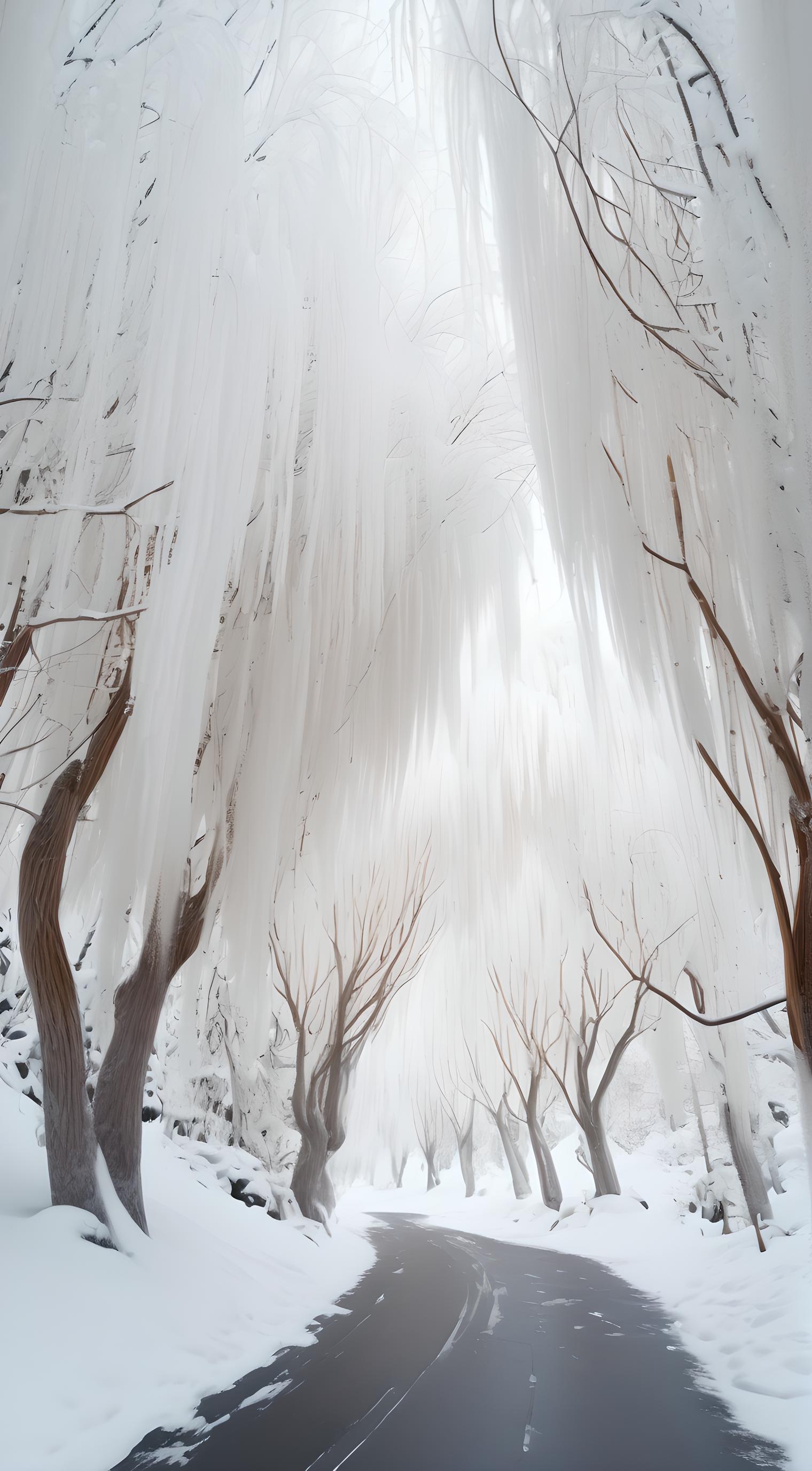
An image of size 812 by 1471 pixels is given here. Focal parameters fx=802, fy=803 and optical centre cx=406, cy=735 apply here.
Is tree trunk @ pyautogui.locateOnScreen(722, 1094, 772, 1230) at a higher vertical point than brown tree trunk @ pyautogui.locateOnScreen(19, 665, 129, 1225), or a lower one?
lower

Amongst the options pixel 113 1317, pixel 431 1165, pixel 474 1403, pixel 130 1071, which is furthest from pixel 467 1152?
pixel 113 1317

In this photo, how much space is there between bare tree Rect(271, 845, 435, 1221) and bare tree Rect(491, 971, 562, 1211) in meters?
2.68

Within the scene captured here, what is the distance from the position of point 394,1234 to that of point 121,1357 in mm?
9349

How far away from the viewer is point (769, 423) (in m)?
2.41

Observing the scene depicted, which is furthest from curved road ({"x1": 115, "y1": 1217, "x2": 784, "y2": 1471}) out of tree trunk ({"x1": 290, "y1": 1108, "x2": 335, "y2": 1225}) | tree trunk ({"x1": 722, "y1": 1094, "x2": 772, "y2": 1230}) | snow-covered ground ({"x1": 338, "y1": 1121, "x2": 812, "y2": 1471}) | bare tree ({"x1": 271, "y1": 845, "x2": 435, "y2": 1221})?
bare tree ({"x1": 271, "y1": 845, "x2": 435, "y2": 1221})

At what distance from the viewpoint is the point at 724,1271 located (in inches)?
215

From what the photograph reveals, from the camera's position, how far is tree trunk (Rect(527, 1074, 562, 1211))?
12.7 meters

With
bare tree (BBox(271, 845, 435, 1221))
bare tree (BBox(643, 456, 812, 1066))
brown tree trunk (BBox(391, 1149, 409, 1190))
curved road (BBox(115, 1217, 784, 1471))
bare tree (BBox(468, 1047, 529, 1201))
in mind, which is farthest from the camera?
brown tree trunk (BBox(391, 1149, 409, 1190))

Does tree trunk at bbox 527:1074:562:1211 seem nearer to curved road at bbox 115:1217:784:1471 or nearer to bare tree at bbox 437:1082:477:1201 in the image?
bare tree at bbox 437:1082:477:1201

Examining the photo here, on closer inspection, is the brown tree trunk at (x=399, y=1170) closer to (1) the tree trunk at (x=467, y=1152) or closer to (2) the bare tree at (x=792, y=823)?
(1) the tree trunk at (x=467, y=1152)

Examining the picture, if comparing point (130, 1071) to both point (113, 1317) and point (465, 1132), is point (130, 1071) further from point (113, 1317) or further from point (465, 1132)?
point (465, 1132)

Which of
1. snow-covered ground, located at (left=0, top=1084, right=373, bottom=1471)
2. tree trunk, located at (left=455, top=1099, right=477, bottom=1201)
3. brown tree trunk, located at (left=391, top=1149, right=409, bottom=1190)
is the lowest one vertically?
brown tree trunk, located at (left=391, top=1149, right=409, bottom=1190)

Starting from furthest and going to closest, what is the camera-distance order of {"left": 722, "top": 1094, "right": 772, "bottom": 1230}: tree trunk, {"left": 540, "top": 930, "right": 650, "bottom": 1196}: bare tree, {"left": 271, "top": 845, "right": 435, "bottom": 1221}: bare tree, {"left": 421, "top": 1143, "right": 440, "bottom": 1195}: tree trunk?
1. {"left": 421, "top": 1143, "right": 440, "bottom": 1195}: tree trunk
2. {"left": 540, "top": 930, "right": 650, "bottom": 1196}: bare tree
3. {"left": 271, "top": 845, "right": 435, "bottom": 1221}: bare tree
4. {"left": 722, "top": 1094, "right": 772, "bottom": 1230}: tree trunk

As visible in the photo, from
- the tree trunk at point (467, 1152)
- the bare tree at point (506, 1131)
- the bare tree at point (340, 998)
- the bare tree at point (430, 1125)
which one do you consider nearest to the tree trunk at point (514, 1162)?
the bare tree at point (506, 1131)
